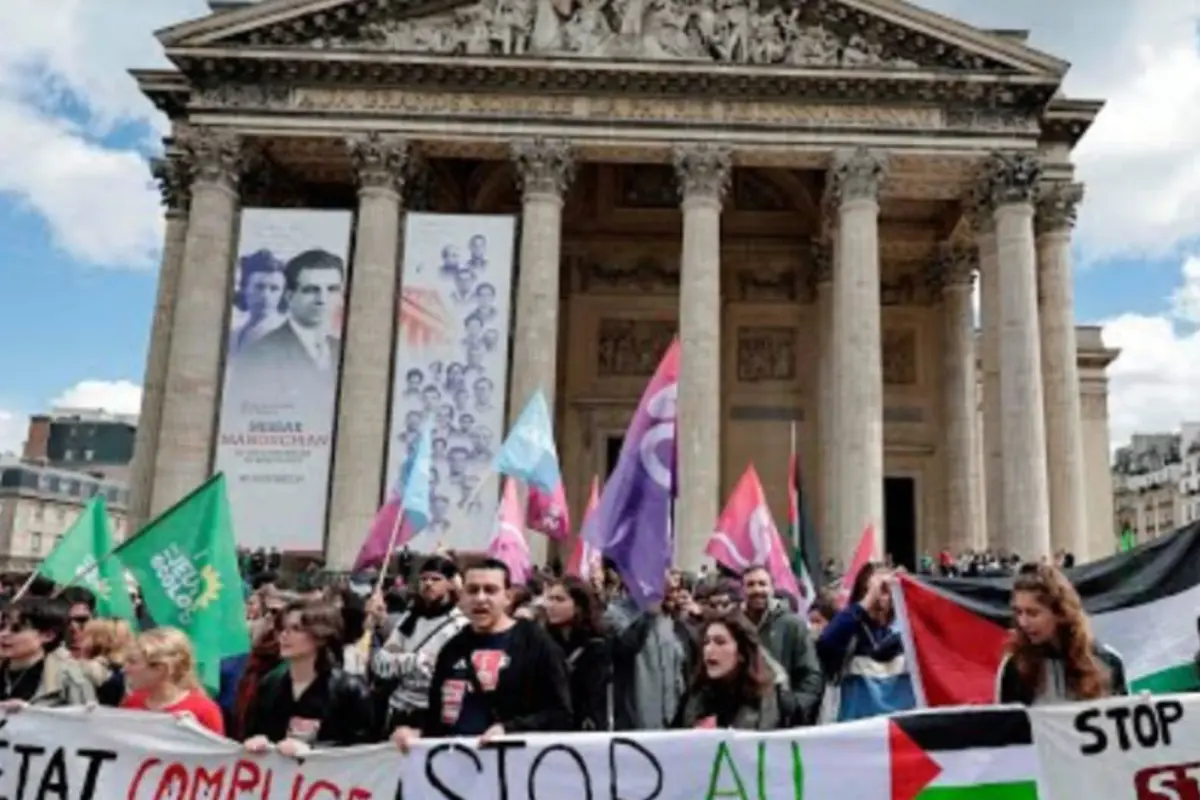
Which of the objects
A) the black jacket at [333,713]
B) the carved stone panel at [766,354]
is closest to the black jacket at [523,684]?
the black jacket at [333,713]

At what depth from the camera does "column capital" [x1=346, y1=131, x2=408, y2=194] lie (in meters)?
27.4

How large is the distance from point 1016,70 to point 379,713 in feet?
83.3

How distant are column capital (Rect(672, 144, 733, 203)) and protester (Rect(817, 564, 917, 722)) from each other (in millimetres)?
20785

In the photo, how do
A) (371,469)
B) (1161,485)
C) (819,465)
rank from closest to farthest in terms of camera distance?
(371,469) → (819,465) → (1161,485)

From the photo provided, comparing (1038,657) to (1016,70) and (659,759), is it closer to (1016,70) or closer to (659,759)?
(659,759)

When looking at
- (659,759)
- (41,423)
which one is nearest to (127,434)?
(41,423)

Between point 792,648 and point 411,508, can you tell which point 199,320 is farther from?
point 792,648

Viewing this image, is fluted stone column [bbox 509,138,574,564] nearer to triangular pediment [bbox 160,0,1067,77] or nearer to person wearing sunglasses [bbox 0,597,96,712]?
triangular pediment [bbox 160,0,1067,77]

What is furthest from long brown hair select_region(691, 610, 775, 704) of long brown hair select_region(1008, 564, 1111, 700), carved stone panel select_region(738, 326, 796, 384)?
carved stone panel select_region(738, 326, 796, 384)

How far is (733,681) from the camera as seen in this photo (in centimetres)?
573

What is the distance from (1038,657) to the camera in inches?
209

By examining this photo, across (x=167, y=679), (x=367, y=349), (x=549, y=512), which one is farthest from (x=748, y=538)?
(x=367, y=349)

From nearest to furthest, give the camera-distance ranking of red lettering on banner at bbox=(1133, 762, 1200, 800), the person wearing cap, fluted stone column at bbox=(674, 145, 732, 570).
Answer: red lettering on banner at bbox=(1133, 762, 1200, 800) < the person wearing cap < fluted stone column at bbox=(674, 145, 732, 570)

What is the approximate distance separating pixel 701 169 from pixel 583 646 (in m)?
21.8
